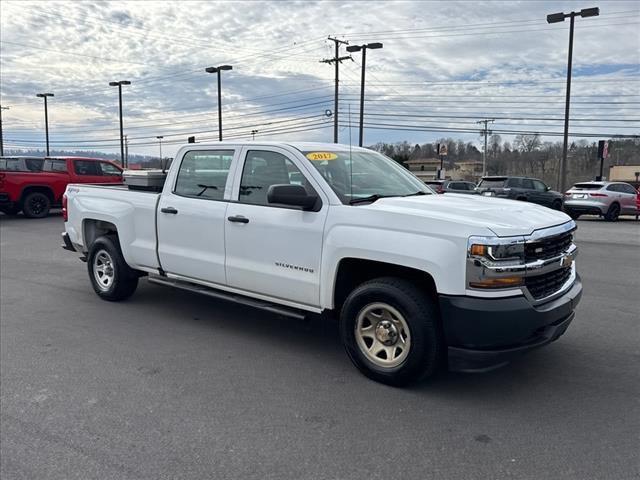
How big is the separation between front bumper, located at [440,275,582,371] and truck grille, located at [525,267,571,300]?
11 centimetres

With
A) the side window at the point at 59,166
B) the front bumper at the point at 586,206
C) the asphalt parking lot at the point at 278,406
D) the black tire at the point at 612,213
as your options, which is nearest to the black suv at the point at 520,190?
the front bumper at the point at 586,206

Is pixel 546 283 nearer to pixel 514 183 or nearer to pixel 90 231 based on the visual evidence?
pixel 90 231

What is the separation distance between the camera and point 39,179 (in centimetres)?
1697

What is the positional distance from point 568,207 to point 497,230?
19.1 m

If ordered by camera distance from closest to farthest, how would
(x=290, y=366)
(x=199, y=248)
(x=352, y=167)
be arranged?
(x=290, y=366) → (x=352, y=167) → (x=199, y=248)

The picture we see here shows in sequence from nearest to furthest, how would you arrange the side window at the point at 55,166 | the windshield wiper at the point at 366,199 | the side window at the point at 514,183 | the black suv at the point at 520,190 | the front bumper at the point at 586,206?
the windshield wiper at the point at 366,199 < the side window at the point at 55,166 < the front bumper at the point at 586,206 < the black suv at the point at 520,190 < the side window at the point at 514,183

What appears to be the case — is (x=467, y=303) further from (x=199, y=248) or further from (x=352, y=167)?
(x=199, y=248)

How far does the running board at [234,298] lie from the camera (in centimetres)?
474

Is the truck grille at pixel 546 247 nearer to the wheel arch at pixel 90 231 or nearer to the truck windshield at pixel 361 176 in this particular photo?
the truck windshield at pixel 361 176

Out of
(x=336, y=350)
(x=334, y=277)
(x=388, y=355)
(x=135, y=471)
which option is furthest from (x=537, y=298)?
(x=135, y=471)

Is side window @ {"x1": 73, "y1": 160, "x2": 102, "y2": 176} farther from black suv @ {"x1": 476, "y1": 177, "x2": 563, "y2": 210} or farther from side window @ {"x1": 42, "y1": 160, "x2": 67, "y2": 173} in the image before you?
black suv @ {"x1": 476, "y1": 177, "x2": 563, "y2": 210}

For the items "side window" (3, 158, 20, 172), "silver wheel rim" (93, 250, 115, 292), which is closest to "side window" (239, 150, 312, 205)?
"silver wheel rim" (93, 250, 115, 292)

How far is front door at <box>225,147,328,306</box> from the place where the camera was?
4461 mm

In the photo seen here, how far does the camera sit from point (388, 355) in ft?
13.5
